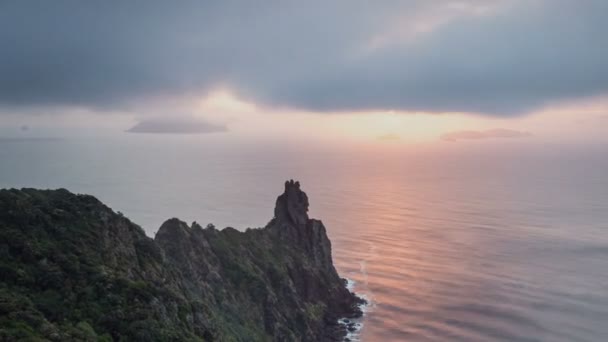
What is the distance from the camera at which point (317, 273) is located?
283ft

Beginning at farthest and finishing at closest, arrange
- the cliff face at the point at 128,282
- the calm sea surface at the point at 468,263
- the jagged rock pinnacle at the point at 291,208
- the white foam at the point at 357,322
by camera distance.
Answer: the jagged rock pinnacle at the point at 291,208, the calm sea surface at the point at 468,263, the white foam at the point at 357,322, the cliff face at the point at 128,282

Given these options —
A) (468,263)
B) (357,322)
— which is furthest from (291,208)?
(468,263)

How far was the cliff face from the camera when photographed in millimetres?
34781

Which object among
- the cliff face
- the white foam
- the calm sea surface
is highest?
the cliff face

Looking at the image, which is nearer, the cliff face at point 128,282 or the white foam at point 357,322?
the cliff face at point 128,282

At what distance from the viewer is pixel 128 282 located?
131 ft

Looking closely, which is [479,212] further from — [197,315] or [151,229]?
[197,315]

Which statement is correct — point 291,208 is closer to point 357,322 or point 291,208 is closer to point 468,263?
point 357,322

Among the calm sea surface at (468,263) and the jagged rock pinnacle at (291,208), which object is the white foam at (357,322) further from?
the jagged rock pinnacle at (291,208)

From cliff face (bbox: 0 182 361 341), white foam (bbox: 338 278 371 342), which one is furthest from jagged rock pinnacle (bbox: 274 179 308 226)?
white foam (bbox: 338 278 371 342)

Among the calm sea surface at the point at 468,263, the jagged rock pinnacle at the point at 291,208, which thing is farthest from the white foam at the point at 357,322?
the jagged rock pinnacle at the point at 291,208

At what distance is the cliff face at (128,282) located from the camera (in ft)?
114

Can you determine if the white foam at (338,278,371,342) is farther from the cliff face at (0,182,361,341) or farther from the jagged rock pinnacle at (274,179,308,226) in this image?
the jagged rock pinnacle at (274,179,308,226)

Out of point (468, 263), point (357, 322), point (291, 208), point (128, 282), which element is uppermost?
point (291, 208)
